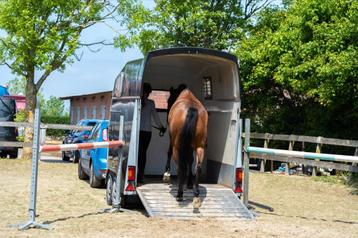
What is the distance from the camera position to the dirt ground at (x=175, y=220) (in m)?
8.17

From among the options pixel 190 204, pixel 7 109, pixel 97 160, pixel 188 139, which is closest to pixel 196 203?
pixel 190 204

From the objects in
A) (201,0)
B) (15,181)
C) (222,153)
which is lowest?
(15,181)

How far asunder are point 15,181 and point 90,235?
7.52 metres

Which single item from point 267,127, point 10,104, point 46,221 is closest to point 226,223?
point 46,221

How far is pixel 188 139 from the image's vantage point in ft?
31.0

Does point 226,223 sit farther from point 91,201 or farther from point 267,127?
point 267,127

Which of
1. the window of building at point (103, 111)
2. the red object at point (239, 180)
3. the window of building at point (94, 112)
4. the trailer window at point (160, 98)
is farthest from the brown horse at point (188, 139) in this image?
the window of building at point (94, 112)

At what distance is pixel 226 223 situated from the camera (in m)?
8.99

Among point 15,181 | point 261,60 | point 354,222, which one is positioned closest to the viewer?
point 354,222

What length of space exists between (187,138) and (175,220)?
4.66 feet

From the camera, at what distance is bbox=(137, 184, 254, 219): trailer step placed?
9227mm

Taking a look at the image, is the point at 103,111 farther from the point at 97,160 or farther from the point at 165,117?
the point at 165,117

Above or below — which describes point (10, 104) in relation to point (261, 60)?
below

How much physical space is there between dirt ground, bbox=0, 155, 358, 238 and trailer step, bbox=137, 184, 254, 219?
0.22 metres
